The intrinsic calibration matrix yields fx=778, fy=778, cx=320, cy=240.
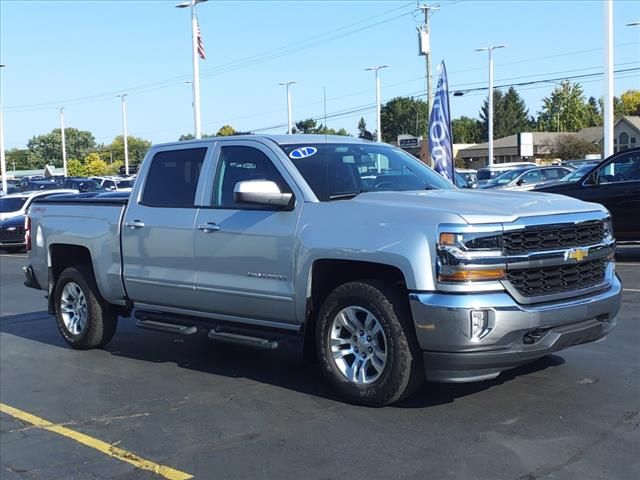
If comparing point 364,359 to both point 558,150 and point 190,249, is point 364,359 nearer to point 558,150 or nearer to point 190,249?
point 190,249

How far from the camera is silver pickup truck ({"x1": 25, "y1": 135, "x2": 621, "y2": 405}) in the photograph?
494 cm

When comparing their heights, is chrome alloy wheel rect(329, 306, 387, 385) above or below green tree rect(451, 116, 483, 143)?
below

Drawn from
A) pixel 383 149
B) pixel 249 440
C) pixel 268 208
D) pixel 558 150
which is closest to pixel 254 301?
pixel 268 208

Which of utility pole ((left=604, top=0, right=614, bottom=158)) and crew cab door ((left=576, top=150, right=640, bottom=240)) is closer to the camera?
crew cab door ((left=576, top=150, right=640, bottom=240))

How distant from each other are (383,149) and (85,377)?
3.36 metres

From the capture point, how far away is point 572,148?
6700cm

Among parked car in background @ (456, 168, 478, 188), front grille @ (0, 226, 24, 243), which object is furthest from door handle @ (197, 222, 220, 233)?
front grille @ (0, 226, 24, 243)

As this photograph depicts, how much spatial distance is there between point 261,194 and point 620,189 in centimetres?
859

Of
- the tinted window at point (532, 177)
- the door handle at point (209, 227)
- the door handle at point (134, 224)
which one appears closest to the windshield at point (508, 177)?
the tinted window at point (532, 177)

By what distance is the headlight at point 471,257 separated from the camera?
192 inches

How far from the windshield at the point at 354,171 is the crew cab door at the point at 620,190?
6.93 meters

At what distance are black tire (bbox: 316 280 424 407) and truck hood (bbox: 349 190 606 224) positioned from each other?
2.05ft

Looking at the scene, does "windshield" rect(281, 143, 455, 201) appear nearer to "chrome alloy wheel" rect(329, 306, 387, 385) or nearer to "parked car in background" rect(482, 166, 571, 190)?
"chrome alloy wheel" rect(329, 306, 387, 385)

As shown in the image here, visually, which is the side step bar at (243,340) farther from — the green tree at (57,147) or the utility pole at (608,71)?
the green tree at (57,147)
